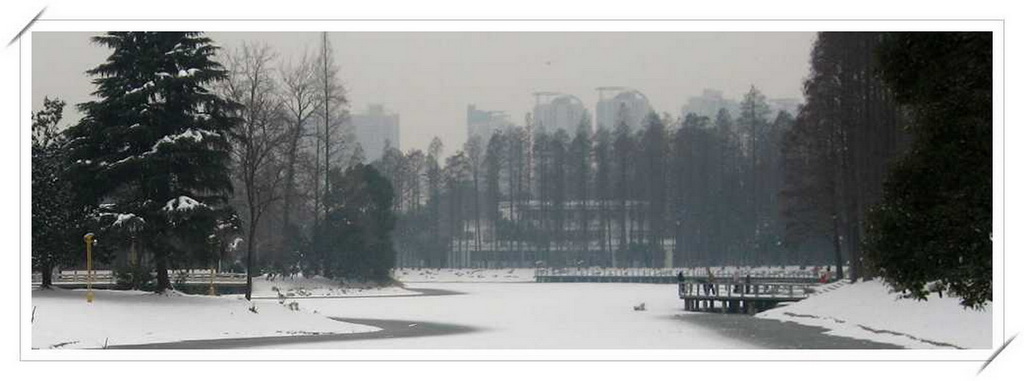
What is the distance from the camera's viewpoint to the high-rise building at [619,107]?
9577cm

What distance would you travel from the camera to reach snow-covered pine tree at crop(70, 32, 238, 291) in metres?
32.1

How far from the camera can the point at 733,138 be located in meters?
93.9

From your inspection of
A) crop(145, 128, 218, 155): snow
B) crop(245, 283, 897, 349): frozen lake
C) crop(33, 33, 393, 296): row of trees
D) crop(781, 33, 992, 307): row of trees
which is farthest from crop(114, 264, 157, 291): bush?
crop(781, 33, 992, 307): row of trees

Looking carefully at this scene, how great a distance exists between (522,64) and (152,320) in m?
47.2

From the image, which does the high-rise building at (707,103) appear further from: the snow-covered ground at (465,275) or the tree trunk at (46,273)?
the tree trunk at (46,273)

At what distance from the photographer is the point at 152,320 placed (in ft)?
94.1

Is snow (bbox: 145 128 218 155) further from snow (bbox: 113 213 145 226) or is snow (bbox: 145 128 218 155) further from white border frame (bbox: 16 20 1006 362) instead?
white border frame (bbox: 16 20 1006 362)

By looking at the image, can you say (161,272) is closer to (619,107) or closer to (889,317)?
(889,317)

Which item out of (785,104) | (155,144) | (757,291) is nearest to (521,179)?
(785,104)

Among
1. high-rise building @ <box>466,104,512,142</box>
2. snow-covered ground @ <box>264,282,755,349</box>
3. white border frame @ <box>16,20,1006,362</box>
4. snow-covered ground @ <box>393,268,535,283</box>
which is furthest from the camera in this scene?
high-rise building @ <box>466,104,512,142</box>

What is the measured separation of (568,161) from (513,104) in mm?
11470

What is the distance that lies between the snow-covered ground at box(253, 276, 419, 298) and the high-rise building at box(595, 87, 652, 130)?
31.3 meters
